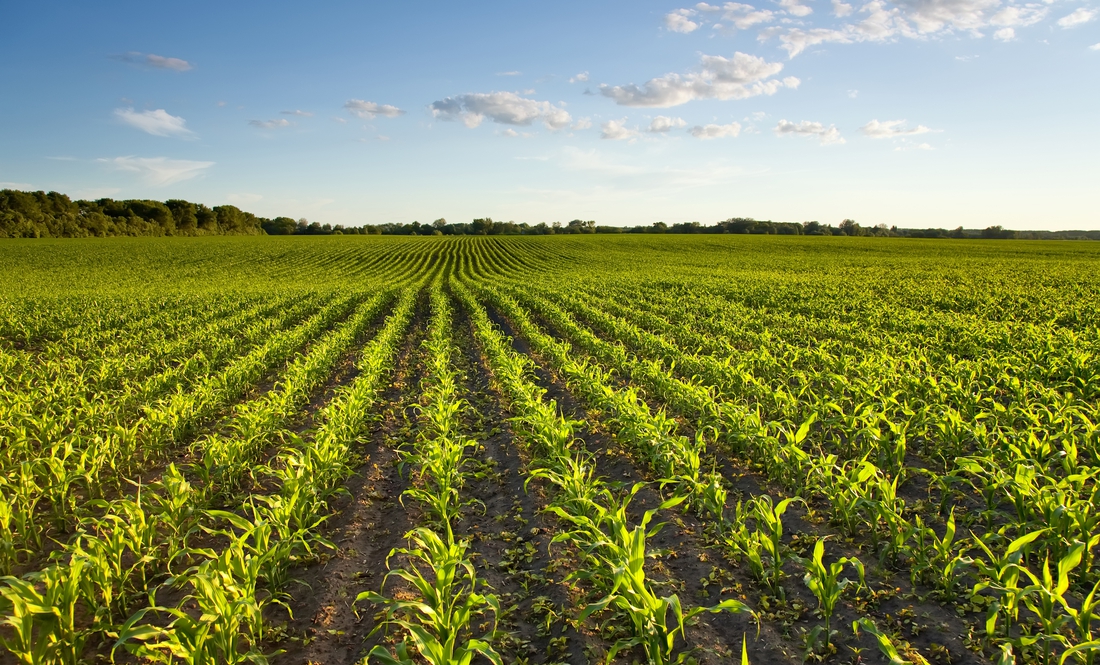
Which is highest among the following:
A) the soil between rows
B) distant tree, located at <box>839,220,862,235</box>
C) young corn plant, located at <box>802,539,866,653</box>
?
distant tree, located at <box>839,220,862,235</box>

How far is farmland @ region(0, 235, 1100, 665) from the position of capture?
3.38 m

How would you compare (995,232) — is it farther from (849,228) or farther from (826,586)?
(826,586)

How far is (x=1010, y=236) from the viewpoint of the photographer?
94.1 meters

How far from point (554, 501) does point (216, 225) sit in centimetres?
11718

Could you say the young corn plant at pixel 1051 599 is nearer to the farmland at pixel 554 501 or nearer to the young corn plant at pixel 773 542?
the farmland at pixel 554 501

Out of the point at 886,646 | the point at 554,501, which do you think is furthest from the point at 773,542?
the point at 554,501

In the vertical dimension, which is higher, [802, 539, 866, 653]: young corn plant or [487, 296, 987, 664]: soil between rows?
[802, 539, 866, 653]: young corn plant

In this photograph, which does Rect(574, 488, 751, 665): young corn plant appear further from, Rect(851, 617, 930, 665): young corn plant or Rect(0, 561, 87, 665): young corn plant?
Rect(0, 561, 87, 665): young corn plant

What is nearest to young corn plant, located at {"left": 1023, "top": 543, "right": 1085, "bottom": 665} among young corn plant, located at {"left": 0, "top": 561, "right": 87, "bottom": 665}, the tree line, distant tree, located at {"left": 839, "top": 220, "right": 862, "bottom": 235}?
young corn plant, located at {"left": 0, "top": 561, "right": 87, "bottom": 665}

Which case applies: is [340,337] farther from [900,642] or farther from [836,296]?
[836,296]

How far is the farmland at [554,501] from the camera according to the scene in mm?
3377

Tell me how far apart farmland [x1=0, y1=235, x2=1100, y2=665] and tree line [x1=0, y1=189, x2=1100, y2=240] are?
276 ft

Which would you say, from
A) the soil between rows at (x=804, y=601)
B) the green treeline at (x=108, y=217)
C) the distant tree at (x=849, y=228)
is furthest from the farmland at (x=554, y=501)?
the distant tree at (x=849, y=228)

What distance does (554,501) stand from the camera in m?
4.72
